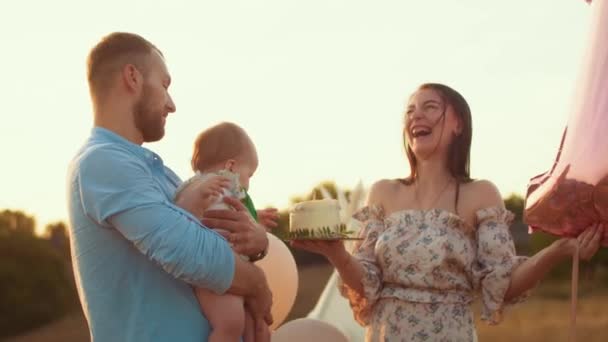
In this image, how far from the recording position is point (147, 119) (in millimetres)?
2408

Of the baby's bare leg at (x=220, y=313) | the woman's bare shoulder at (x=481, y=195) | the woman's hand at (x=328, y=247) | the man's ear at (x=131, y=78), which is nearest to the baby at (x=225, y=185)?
the baby's bare leg at (x=220, y=313)

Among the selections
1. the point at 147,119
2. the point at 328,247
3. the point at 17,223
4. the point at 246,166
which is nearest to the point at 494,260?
the point at 328,247

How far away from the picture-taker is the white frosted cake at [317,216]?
3146mm

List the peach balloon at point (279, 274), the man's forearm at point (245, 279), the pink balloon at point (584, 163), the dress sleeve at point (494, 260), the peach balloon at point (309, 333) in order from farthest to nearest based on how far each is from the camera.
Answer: the peach balloon at point (279, 274) → the peach balloon at point (309, 333) → the dress sleeve at point (494, 260) → the pink balloon at point (584, 163) → the man's forearm at point (245, 279)

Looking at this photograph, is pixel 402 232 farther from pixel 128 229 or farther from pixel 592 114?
pixel 128 229

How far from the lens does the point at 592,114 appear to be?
297 centimetres

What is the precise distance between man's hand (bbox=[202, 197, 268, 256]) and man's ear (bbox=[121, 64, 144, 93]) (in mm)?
381

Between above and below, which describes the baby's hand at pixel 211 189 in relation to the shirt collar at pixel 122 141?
below

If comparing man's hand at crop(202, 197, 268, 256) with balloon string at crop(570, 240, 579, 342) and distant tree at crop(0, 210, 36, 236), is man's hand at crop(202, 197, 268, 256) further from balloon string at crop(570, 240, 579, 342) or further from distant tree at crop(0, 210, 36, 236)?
distant tree at crop(0, 210, 36, 236)

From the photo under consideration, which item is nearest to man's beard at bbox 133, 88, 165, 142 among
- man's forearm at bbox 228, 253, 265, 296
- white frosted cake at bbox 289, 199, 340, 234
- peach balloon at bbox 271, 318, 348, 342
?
man's forearm at bbox 228, 253, 265, 296

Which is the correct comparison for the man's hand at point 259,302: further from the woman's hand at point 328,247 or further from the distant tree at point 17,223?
the distant tree at point 17,223

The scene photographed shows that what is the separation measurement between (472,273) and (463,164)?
1.30ft

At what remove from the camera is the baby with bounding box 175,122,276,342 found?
237cm

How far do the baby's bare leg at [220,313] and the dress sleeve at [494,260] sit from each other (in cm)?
117
